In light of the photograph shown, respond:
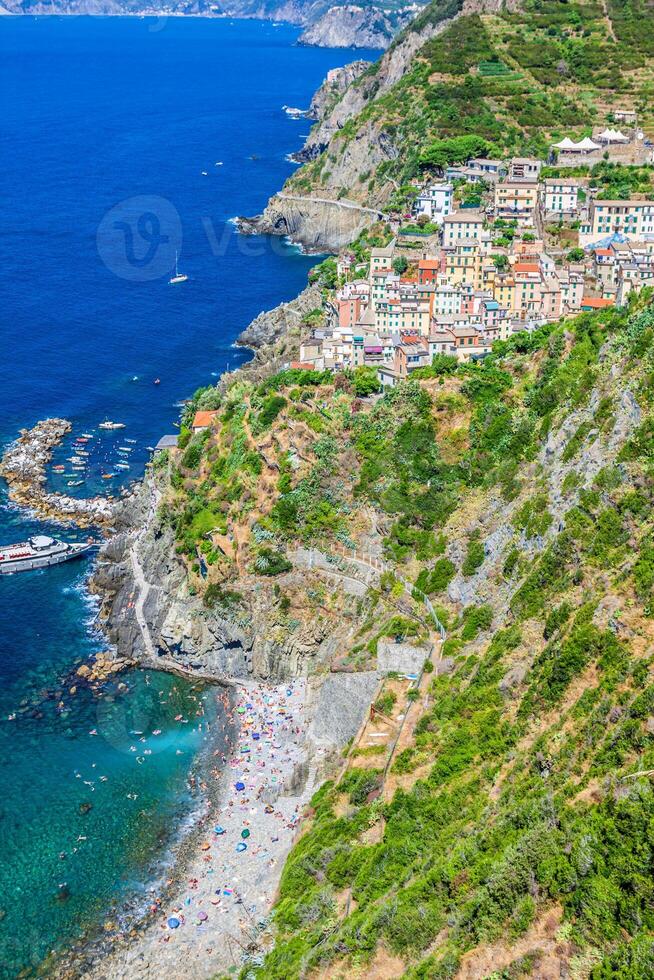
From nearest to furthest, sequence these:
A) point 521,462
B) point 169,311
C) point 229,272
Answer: point 521,462 < point 169,311 < point 229,272

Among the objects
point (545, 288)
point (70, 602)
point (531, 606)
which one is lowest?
point (70, 602)

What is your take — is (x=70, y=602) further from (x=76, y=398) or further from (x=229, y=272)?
(x=229, y=272)

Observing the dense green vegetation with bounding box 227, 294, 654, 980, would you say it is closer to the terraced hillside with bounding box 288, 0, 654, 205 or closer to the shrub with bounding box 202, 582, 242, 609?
the shrub with bounding box 202, 582, 242, 609

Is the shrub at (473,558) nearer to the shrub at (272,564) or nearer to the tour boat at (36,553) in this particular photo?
the shrub at (272,564)

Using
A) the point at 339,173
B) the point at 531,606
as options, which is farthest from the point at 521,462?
the point at 339,173
